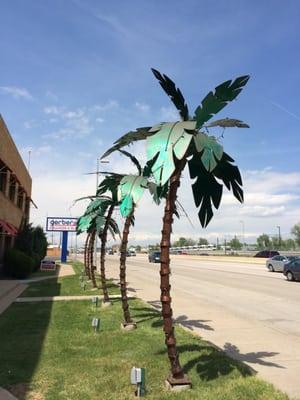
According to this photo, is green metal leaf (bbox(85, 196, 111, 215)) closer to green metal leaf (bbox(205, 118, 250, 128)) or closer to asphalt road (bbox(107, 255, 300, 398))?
asphalt road (bbox(107, 255, 300, 398))

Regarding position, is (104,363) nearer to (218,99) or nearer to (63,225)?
(218,99)

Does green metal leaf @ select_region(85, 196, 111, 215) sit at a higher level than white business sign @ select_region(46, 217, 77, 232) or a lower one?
lower

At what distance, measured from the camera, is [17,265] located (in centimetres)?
2781

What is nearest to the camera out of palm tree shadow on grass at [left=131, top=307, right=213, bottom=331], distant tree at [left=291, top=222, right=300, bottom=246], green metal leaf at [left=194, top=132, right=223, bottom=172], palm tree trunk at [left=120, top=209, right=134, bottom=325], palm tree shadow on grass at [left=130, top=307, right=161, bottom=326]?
green metal leaf at [left=194, top=132, right=223, bottom=172]

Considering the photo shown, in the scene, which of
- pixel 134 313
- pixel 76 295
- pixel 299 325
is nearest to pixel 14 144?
pixel 76 295

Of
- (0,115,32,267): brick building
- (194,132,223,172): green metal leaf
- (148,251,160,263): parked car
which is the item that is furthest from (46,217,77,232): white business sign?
(194,132,223,172): green metal leaf

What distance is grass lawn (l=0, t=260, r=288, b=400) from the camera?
6133 mm

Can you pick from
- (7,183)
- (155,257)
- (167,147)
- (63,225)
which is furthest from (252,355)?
(63,225)

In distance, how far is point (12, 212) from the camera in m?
34.5

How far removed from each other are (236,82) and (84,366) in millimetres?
4583

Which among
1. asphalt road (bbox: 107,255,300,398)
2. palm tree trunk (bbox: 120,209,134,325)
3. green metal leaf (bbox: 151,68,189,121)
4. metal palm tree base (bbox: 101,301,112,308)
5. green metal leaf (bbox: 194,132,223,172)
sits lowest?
asphalt road (bbox: 107,255,300,398)

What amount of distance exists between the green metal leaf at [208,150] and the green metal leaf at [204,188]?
536 mm

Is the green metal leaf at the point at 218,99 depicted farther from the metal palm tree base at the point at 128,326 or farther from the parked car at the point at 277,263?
the parked car at the point at 277,263

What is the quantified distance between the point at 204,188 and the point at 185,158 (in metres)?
0.61
